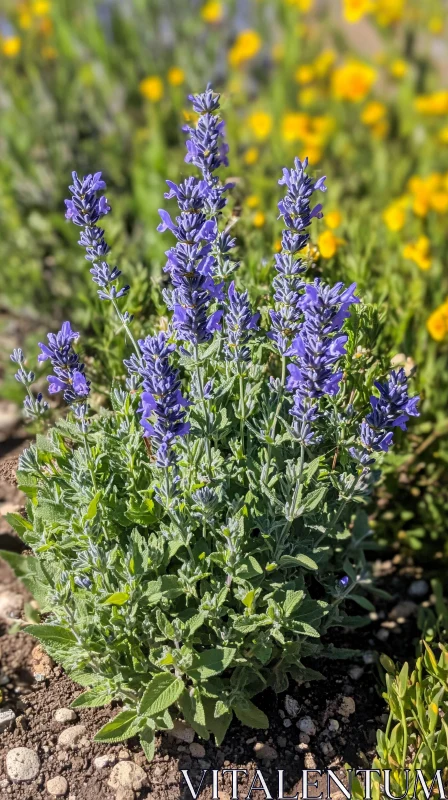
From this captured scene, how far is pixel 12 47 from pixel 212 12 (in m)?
1.57

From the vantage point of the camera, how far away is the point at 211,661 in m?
2.06

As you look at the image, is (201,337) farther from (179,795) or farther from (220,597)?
(179,795)

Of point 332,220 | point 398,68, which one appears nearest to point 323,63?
point 398,68

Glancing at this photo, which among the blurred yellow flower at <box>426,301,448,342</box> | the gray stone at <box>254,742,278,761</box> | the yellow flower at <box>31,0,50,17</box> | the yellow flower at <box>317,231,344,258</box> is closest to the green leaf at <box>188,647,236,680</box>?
the gray stone at <box>254,742,278,761</box>

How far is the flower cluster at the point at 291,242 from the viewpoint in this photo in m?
1.84

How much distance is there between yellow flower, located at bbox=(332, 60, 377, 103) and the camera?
533 centimetres

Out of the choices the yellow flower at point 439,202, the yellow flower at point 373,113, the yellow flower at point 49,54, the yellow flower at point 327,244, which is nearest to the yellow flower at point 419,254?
the yellow flower at point 327,244

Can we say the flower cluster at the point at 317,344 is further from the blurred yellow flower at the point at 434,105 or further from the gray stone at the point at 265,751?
the blurred yellow flower at the point at 434,105

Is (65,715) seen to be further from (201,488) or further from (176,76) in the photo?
(176,76)

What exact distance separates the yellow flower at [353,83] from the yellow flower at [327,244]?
2.45 m

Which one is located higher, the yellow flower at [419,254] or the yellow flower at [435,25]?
the yellow flower at [435,25]

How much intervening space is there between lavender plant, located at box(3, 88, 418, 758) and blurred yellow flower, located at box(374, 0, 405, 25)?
4.52 m

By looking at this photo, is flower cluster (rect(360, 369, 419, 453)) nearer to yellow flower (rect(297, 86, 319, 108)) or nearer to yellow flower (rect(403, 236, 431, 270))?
yellow flower (rect(403, 236, 431, 270))

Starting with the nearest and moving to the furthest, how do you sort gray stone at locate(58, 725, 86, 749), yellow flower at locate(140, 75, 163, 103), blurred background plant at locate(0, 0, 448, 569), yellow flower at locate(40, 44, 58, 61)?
1. gray stone at locate(58, 725, 86, 749)
2. blurred background plant at locate(0, 0, 448, 569)
3. yellow flower at locate(140, 75, 163, 103)
4. yellow flower at locate(40, 44, 58, 61)
